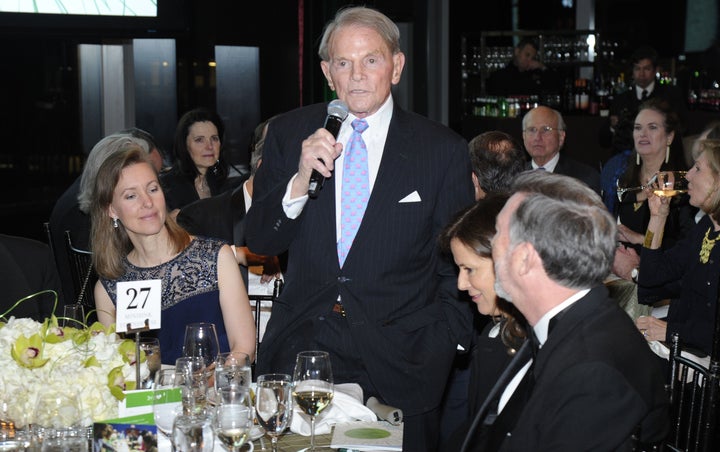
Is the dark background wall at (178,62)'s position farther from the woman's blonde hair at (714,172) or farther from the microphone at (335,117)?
the woman's blonde hair at (714,172)

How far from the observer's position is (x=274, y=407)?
78.1 inches

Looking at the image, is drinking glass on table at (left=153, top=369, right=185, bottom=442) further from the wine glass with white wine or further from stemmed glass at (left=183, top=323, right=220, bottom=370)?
the wine glass with white wine

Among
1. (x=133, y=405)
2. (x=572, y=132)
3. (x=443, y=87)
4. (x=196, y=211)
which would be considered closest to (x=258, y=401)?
(x=133, y=405)

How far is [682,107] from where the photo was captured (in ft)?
26.0

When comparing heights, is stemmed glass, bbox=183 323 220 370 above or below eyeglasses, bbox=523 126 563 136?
below

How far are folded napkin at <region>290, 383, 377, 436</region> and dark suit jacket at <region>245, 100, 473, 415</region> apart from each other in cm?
44

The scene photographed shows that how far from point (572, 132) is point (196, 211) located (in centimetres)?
549

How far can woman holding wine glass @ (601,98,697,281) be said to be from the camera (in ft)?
16.0

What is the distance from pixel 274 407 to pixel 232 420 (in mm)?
110

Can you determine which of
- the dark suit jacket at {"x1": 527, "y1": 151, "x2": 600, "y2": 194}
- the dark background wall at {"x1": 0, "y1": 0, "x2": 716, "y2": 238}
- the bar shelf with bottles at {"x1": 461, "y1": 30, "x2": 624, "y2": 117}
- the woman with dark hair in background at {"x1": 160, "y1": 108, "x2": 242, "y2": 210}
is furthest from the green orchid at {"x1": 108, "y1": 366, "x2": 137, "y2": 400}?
the bar shelf with bottles at {"x1": 461, "y1": 30, "x2": 624, "y2": 117}

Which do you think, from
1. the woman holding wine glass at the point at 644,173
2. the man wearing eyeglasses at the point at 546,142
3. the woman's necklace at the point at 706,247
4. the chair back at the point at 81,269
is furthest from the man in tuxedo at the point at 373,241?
the man wearing eyeglasses at the point at 546,142

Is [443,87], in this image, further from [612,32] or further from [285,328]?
[285,328]

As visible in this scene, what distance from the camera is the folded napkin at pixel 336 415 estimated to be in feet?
7.39

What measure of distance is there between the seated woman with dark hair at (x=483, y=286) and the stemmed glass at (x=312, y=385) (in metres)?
0.48
